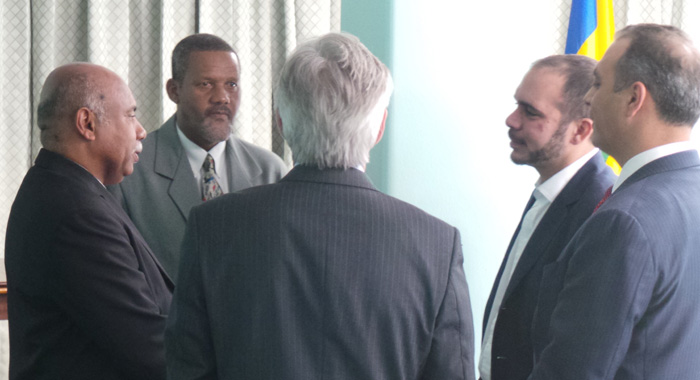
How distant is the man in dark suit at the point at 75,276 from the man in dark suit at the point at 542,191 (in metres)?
0.83

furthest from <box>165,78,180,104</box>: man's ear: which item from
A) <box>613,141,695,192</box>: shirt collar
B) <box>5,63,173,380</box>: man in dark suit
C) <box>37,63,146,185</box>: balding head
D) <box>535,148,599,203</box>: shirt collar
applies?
<box>613,141,695,192</box>: shirt collar

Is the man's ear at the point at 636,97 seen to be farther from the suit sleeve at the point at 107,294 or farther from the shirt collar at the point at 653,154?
the suit sleeve at the point at 107,294

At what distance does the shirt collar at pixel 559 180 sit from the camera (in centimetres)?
196

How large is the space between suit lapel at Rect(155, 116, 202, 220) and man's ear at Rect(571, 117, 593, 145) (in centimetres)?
113

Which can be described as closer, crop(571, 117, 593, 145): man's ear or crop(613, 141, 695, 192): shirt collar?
crop(613, 141, 695, 192): shirt collar

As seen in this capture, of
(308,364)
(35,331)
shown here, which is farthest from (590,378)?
(35,331)

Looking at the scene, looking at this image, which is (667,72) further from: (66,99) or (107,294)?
(66,99)

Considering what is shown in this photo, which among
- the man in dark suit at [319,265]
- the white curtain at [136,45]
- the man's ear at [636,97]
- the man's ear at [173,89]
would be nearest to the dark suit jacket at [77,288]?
the man in dark suit at [319,265]

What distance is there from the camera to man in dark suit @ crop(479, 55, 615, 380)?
1777 mm

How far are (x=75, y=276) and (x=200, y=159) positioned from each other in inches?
37.2

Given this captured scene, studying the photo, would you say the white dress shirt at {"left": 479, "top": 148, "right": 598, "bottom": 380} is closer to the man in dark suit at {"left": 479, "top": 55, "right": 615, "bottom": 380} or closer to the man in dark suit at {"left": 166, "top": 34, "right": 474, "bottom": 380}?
the man in dark suit at {"left": 479, "top": 55, "right": 615, "bottom": 380}

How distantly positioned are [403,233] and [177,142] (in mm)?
1355

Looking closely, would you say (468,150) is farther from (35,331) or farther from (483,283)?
(35,331)

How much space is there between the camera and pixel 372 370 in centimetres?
121
